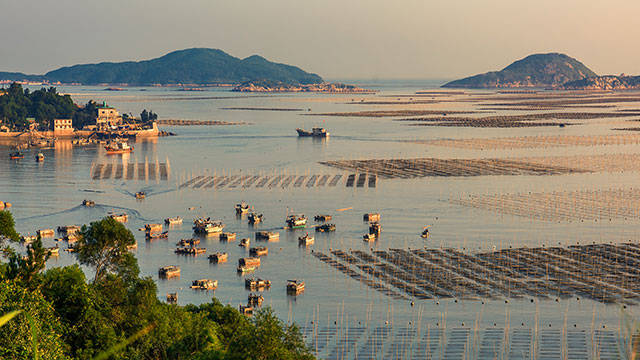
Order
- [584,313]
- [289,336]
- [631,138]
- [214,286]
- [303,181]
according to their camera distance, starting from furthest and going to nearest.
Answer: [631,138] → [303,181] → [214,286] → [584,313] → [289,336]

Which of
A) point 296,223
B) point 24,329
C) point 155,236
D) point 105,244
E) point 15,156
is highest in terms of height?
point 24,329

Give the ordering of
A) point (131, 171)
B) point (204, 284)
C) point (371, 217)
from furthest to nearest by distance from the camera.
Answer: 1. point (131, 171)
2. point (371, 217)
3. point (204, 284)

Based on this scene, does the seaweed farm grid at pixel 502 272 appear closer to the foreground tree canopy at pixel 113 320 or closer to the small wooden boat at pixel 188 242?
the small wooden boat at pixel 188 242

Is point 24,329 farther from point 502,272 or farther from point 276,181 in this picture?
point 276,181

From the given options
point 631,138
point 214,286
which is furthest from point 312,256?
point 631,138

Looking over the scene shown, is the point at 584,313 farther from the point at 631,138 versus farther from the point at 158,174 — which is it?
the point at 631,138

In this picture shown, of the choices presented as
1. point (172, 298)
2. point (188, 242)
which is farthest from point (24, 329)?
point (188, 242)

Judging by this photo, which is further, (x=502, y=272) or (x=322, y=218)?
(x=322, y=218)
